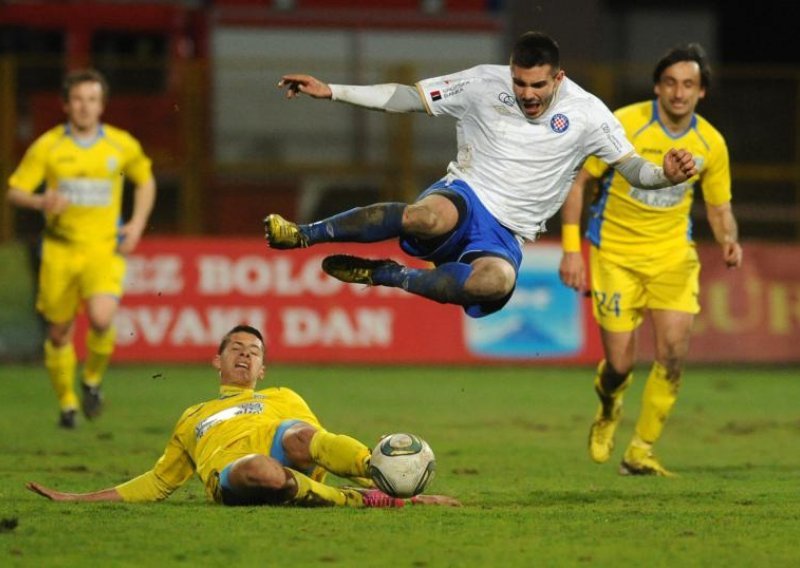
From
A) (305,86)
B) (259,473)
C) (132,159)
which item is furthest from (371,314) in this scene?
(259,473)

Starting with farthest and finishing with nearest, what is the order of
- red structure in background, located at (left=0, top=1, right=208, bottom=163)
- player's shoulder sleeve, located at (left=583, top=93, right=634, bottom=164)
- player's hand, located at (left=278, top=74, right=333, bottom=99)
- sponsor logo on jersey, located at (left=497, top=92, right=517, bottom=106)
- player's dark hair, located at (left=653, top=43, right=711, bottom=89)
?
red structure in background, located at (left=0, top=1, right=208, bottom=163) → player's dark hair, located at (left=653, top=43, right=711, bottom=89) → player's shoulder sleeve, located at (left=583, top=93, right=634, bottom=164) → sponsor logo on jersey, located at (left=497, top=92, right=517, bottom=106) → player's hand, located at (left=278, top=74, right=333, bottom=99)

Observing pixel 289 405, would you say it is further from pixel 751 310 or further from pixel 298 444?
pixel 751 310

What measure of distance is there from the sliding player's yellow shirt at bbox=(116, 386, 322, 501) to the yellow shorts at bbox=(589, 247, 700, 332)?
267 centimetres

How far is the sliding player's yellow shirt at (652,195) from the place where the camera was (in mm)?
10805

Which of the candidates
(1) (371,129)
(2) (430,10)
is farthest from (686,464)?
(2) (430,10)

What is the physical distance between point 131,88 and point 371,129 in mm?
2937

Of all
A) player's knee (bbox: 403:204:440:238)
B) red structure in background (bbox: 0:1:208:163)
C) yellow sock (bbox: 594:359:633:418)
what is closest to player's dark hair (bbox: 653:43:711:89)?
yellow sock (bbox: 594:359:633:418)

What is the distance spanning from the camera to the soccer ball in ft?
26.8

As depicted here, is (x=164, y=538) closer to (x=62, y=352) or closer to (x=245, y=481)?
(x=245, y=481)

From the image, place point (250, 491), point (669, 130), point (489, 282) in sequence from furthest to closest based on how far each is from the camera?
1. point (669, 130)
2. point (489, 282)
3. point (250, 491)

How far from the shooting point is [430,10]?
958 inches

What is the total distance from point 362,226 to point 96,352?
485cm

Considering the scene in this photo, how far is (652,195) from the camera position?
10938 mm

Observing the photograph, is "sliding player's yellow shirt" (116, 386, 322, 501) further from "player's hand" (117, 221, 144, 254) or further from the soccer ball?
"player's hand" (117, 221, 144, 254)
